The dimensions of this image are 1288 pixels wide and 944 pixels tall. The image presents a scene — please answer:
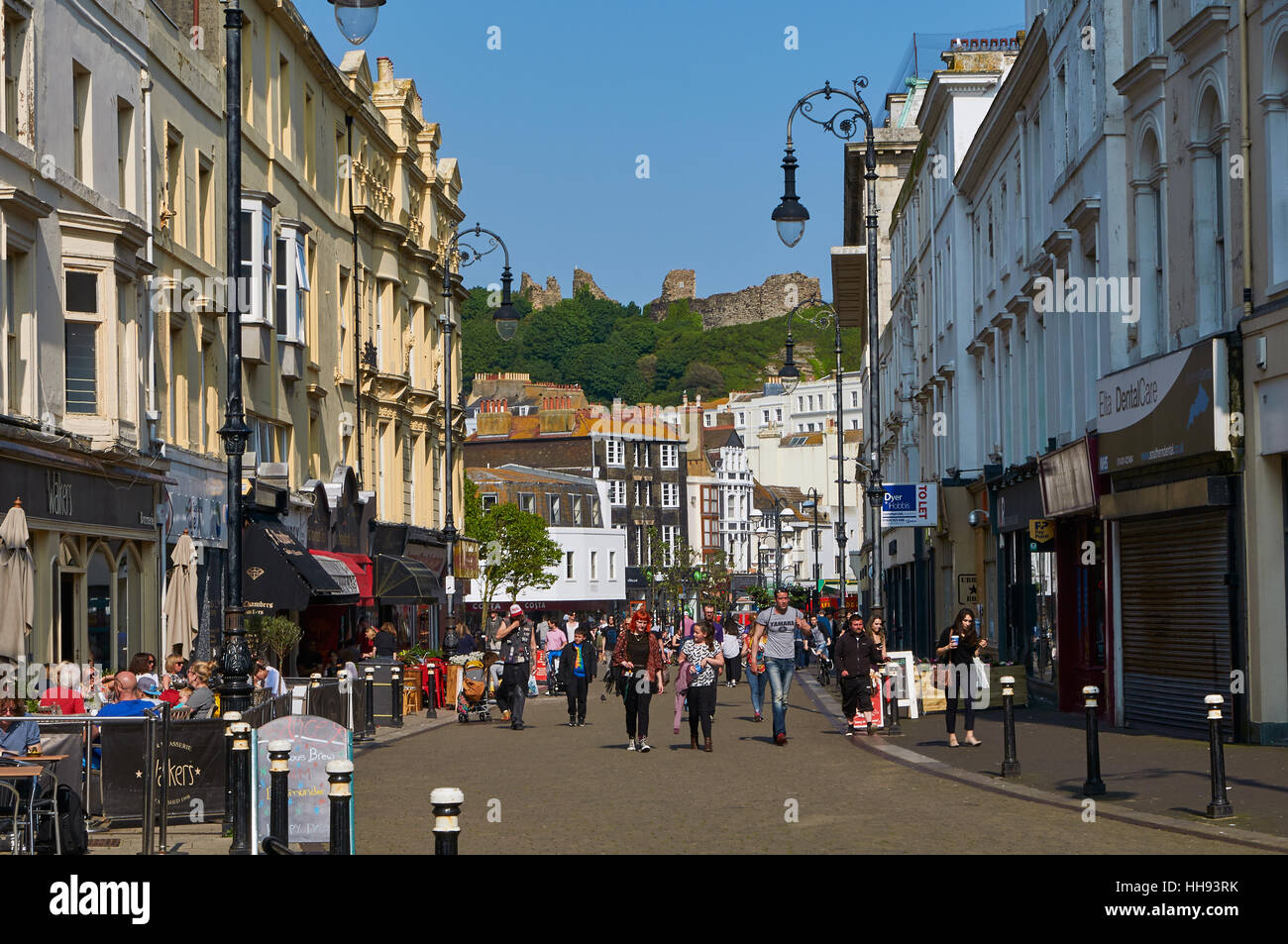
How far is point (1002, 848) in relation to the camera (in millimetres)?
12086

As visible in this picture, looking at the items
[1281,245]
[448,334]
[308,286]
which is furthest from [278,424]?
[1281,245]

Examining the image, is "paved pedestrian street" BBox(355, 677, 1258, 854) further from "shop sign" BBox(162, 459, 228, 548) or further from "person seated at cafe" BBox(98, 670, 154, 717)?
"shop sign" BBox(162, 459, 228, 548)

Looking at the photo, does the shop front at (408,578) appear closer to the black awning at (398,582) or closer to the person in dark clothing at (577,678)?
the black awning at (398,582)

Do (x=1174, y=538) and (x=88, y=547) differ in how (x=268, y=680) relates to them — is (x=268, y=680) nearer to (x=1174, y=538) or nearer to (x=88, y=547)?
(x=88, y=547)

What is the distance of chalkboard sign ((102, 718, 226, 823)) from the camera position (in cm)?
1381

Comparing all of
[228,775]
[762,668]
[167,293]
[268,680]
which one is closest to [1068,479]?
[762,668]

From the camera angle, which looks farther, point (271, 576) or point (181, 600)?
point (271, 576)

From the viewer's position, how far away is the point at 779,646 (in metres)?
23.9

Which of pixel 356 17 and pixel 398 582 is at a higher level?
pixel 356 17

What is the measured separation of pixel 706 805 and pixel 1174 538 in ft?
27.8

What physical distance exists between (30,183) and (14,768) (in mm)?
11528

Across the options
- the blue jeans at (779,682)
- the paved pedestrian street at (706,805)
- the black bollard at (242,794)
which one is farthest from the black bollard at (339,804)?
the blue jeans at (779,682)

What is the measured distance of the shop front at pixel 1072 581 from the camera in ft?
80.9

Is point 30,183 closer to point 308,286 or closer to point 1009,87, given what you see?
point 308,286
